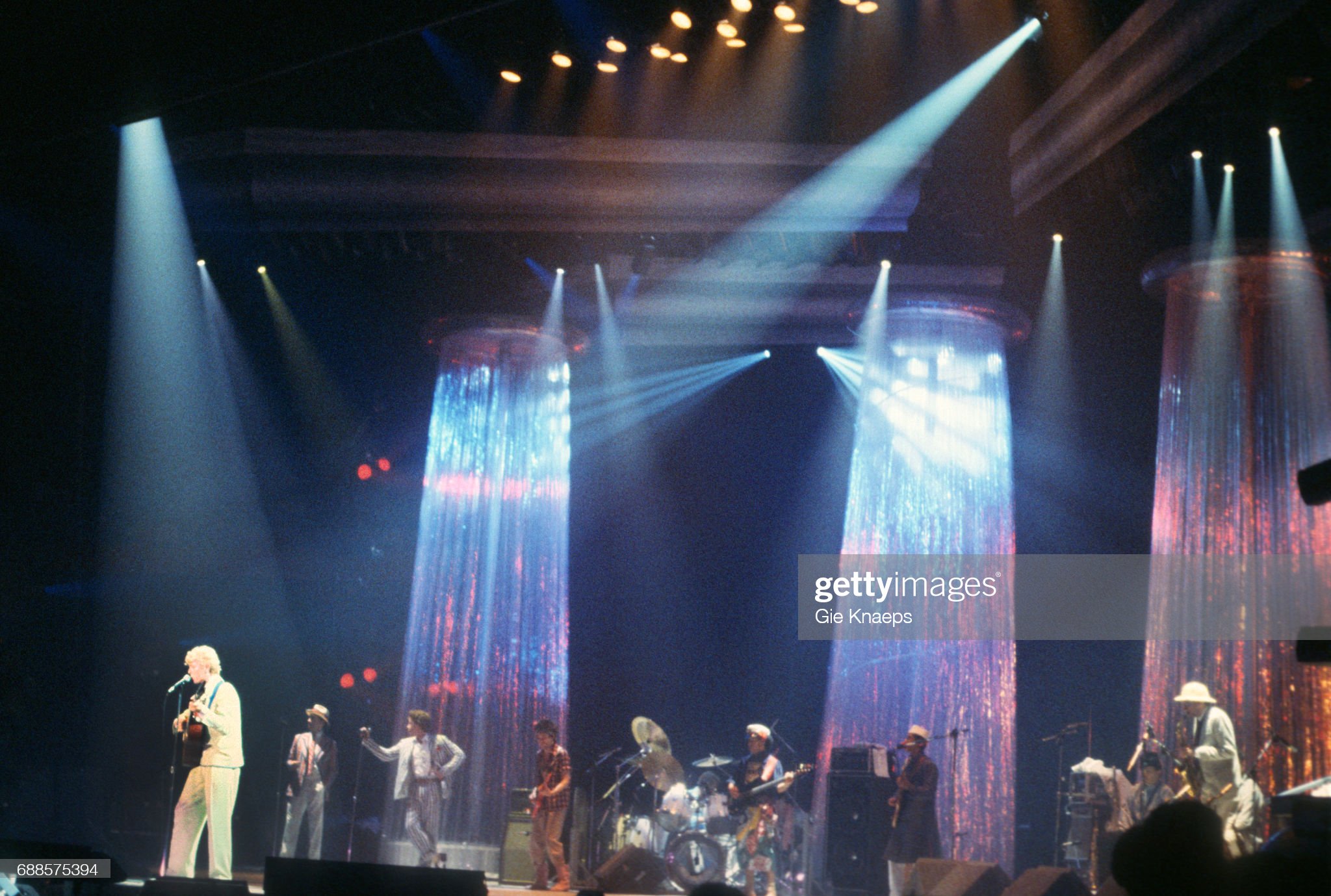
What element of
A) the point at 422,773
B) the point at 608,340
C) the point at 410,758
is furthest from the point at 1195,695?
the point at 608,340

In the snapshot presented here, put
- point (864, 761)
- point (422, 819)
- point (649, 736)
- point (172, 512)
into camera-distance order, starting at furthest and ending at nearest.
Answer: point (172, 512) → point (649, 736) → point (422, 819) → point (864, 761)

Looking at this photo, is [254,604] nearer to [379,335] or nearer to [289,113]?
[379,335]

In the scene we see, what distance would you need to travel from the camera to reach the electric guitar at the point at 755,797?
853 centimetres

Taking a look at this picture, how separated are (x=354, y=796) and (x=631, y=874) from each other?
113 inches

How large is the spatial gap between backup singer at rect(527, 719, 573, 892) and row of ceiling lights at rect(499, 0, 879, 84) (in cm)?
483

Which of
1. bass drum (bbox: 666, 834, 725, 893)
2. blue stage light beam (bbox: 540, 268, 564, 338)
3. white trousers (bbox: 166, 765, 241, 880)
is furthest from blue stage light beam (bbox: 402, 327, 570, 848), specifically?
white trousers (bbox: 166, 765, 241, 880)

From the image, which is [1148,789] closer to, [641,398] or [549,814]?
[549,814]

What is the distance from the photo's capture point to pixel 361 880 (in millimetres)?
3836

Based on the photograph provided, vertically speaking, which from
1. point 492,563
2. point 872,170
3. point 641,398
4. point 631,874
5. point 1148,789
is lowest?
point 631,874

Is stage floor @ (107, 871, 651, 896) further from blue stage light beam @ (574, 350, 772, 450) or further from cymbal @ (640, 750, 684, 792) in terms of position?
blue stage light beam @ (574, 350, 772, 450)

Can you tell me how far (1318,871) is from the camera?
2025 mm

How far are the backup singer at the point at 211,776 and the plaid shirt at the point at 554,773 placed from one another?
2235 millimetres

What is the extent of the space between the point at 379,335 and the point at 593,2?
17.3 ft

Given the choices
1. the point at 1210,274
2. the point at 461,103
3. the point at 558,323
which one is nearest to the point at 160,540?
the point at 558,323
